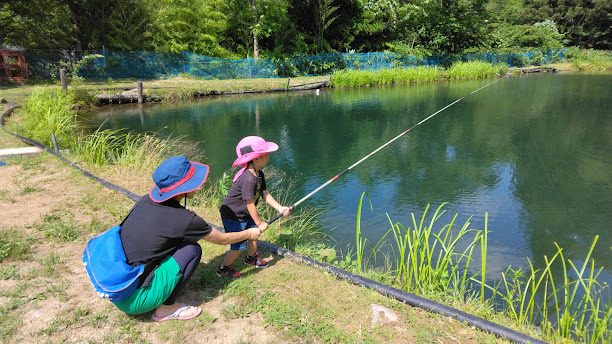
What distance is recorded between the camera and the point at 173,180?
248 centimetres

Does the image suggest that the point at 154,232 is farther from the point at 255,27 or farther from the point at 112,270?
the point at 255,27

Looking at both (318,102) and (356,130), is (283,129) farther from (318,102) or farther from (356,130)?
(318,102)

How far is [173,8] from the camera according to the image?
25.4m

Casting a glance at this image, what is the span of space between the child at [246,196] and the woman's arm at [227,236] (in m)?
0.10

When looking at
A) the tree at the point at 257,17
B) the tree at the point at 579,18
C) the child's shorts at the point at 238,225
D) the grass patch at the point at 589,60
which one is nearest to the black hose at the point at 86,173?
the child's shorts at the point at 238,225

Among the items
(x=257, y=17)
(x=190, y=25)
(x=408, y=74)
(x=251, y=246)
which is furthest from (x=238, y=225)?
(x=257, y=17)

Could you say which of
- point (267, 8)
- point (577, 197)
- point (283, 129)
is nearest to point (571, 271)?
point (577, 197)

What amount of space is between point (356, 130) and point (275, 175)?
554 centimetres

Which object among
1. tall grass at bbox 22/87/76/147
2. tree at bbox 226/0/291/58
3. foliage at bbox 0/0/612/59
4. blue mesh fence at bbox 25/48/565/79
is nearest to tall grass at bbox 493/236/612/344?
tall grass at bbox 22/87/76/147

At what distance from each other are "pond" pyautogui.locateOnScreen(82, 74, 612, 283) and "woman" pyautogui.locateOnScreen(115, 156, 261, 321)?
282cm

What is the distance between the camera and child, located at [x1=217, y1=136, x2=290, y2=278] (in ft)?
9.94

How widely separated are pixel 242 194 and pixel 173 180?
673 mm

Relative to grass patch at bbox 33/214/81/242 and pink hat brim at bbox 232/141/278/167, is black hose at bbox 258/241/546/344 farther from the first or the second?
grass patch at bbox 33/214/81/242

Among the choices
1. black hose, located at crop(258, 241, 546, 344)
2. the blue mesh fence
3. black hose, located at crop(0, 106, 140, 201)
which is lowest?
black hose, located at crop(258, 241, 546, 344)
